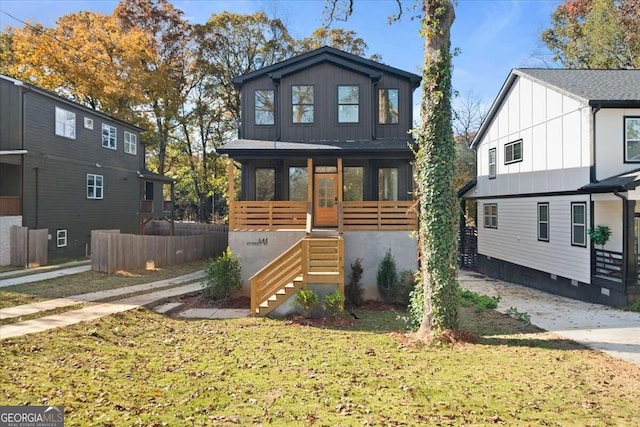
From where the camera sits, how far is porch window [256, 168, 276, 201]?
47.6 ft

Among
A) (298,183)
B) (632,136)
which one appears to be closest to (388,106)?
(298,183)

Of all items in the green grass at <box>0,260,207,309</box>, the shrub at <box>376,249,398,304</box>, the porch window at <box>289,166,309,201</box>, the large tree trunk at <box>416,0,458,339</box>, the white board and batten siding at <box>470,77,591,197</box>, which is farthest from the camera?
the porch window at <box>289,166,309,201</box>

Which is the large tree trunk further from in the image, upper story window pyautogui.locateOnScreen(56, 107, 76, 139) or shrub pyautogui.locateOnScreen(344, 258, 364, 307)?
upper story window pyautogui.locateOnScreen(56, 107, 76, 139)

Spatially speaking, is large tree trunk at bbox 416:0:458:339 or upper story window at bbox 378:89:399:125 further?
upper story window at bbox 378:89:399:125

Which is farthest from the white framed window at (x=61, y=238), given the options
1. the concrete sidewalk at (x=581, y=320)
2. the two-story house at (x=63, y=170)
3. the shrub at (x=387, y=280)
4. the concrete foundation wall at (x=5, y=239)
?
the concrete sidewalk at (x=581, y=320)

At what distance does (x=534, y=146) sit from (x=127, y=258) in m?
17.1

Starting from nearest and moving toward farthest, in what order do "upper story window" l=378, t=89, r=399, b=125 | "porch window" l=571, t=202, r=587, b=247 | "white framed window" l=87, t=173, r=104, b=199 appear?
"porch window" l=571, t=202, r=587, b=247, "upper story window" l=378, t=89, r=399, b=125, "white framed window" l=87, t=173, r=104, b=199

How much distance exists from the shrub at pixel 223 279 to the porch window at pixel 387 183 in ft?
19.5

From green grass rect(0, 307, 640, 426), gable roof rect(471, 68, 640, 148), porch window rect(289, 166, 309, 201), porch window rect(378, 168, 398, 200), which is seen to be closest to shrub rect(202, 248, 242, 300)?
green grass rect(0, 307, 640, 426)

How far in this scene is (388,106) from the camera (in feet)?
47.1

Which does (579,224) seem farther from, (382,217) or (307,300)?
(307,300)

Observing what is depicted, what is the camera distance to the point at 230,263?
455 inches

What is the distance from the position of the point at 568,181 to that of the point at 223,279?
12149mm

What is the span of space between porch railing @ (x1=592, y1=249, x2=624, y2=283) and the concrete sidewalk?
94cm
